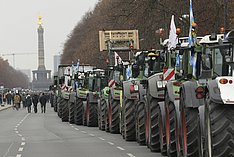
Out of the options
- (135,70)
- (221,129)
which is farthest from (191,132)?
(135,70)

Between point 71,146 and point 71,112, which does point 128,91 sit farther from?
point 71,112

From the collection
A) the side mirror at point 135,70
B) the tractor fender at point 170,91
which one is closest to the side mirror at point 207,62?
the tractor fender at point 170,91

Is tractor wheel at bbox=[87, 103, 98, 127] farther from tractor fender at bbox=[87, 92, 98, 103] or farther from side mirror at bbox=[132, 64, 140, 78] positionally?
side mirror at bbox=[132, 64, 140, 78]

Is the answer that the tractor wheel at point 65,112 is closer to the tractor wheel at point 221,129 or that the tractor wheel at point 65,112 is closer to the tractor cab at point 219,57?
the tractor cab at point 219,57

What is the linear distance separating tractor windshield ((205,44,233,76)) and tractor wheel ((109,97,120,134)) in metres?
15.1

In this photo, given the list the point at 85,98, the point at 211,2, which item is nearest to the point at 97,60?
the point at 211,2

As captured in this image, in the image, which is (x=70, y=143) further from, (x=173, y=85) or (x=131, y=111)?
(x=173, y=85)

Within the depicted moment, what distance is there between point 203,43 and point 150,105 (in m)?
5.52

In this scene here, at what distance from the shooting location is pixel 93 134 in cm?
2966

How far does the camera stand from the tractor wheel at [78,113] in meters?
37.5

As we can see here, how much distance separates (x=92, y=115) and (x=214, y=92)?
2328cm

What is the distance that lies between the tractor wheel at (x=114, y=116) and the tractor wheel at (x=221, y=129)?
16.3m

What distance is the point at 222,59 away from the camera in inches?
536

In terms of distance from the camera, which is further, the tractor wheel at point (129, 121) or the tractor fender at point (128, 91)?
the tractor wheel at point (129, 121)
